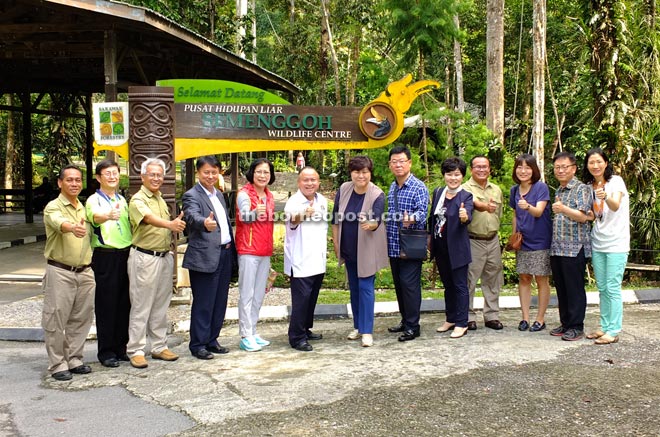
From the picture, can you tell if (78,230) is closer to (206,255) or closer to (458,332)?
(206,255)

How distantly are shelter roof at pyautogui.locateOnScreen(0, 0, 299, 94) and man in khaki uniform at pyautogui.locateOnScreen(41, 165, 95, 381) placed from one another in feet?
11.5

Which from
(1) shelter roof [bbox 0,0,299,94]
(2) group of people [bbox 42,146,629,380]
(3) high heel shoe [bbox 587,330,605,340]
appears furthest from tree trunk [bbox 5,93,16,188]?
(3) high heel shoe [bbox 587,330,605,340]

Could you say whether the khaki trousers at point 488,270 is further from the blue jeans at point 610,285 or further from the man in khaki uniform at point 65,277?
the man in khaki uniform at point 65,277

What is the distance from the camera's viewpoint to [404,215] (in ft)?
18.5

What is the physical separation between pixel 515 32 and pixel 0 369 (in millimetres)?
22512

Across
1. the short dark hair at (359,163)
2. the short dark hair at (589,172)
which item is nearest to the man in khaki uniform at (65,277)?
the short dark hair at (359,163)

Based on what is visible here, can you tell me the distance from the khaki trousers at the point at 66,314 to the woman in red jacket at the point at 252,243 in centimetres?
122

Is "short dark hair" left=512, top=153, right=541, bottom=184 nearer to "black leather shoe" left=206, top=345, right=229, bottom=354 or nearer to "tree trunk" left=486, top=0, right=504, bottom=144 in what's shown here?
"black leather shoe" left=206, top=345, right=229, bottom=354

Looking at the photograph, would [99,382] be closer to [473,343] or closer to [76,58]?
[473,343]

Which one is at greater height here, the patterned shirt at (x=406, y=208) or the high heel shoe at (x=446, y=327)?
the patterned shirt at (x=406, y=208)

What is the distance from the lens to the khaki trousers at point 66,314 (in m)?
4.62

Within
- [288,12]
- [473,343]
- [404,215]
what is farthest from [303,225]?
[288,12]

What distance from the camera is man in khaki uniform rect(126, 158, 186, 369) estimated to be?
4914 millimetres

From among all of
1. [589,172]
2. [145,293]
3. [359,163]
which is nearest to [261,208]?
[359,163]
